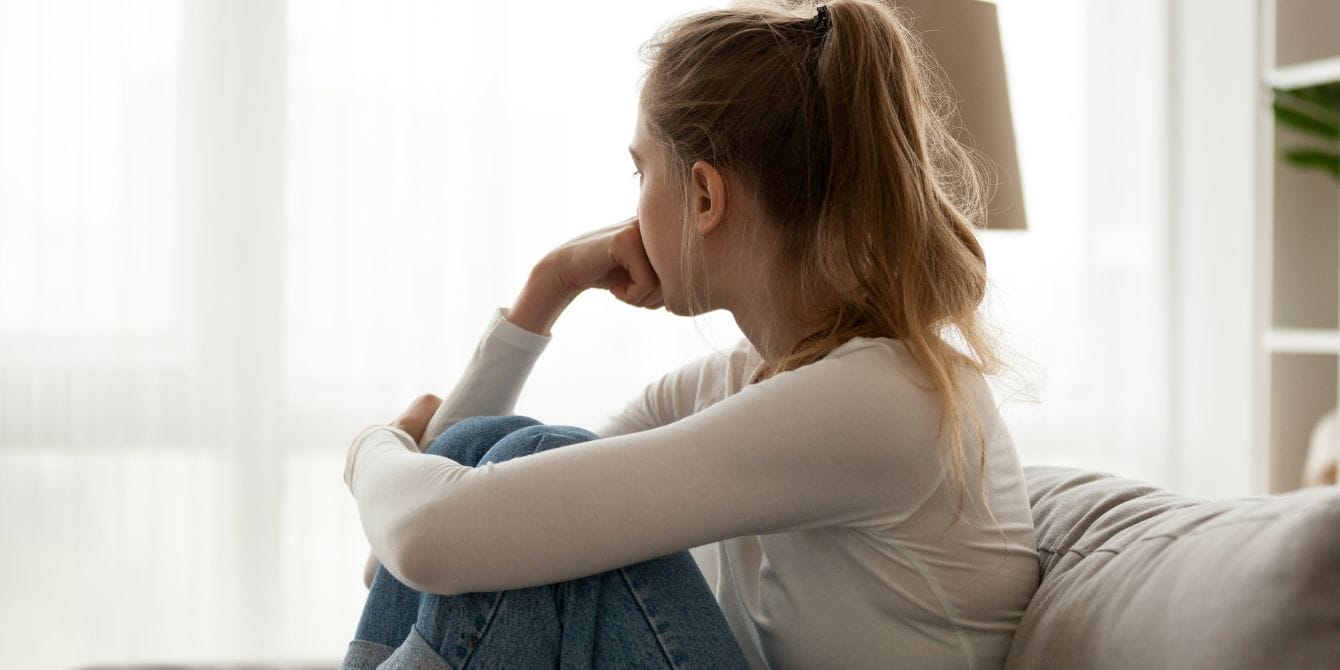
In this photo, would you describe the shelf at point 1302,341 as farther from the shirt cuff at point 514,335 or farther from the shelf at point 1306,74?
the shirt cuff at point 514,335

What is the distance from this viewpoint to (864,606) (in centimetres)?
105

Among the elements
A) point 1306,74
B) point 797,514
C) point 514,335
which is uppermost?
point 1306,74

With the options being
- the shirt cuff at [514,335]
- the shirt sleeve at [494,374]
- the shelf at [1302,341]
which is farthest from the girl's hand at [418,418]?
the shelf at [1302,341]

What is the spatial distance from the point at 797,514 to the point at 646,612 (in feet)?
0.52

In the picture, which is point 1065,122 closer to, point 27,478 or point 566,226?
point 566,226

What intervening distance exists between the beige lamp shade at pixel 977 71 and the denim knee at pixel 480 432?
68cm

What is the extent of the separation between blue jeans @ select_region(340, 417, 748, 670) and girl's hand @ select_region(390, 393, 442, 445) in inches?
17.4

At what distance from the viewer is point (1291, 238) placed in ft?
9.34

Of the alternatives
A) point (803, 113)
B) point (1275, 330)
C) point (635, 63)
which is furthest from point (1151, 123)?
point (803, 113)

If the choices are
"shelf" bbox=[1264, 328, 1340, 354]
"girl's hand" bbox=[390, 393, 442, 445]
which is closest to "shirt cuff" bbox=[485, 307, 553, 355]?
"girl's hand" bbox=[390, 393, 442, 445]

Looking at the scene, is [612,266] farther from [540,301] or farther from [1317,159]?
[1317,159]

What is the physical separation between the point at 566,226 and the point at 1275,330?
5.72 feet

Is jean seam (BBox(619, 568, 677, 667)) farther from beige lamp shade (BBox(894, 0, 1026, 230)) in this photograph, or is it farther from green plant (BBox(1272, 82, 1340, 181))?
green plant (BBox(1272, 82, 1340, 181))

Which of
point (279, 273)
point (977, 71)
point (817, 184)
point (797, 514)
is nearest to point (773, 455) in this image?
point (797, 514)
